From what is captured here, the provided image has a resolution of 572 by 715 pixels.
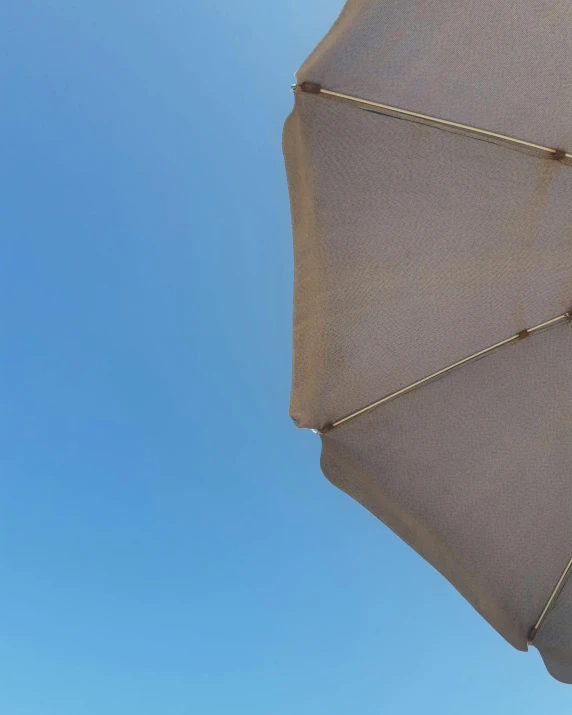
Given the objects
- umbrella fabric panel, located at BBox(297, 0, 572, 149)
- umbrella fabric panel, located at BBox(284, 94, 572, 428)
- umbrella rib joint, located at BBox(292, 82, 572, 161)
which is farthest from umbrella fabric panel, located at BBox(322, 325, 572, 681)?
umbrella fabric panel, located at BBox(297, 0, 572, 149)

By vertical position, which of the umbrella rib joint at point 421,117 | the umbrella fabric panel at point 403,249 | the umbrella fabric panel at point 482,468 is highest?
the umbrella rib joint at point 421,117

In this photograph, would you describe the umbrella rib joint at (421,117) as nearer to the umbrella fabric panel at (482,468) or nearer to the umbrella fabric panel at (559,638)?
the umbrella fabric panel at (482,468)

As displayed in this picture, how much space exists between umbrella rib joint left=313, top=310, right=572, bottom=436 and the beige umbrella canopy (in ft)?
0.05

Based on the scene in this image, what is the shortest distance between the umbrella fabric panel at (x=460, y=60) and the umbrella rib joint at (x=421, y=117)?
0.03 metres

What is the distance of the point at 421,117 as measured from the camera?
3436mm

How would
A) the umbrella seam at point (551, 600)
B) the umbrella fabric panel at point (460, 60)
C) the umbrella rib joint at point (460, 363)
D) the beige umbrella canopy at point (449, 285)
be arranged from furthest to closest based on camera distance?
the umbrella seam at point (551, 600)
the umbrella rib joint at point (460, 363)
the beige umbrella canopy at point (449, 285)
the umbrella fabric panel at point (460, 60)

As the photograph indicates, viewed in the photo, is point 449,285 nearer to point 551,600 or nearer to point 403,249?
point 403,249

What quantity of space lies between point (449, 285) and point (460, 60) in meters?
1.42

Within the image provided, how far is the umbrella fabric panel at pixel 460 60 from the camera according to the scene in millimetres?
3119

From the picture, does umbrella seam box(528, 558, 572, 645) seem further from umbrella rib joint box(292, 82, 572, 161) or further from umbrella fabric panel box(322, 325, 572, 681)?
umbrella rib joint box(292, 82, 572, 161)

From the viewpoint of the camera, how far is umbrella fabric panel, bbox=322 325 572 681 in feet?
13.9

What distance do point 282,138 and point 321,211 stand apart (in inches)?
19.8

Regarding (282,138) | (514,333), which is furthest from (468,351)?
(282,138)

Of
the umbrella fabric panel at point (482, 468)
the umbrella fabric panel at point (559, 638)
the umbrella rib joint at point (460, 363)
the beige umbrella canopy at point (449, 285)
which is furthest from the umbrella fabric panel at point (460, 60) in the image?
the umbrella fabric panel at point (559, 638)
